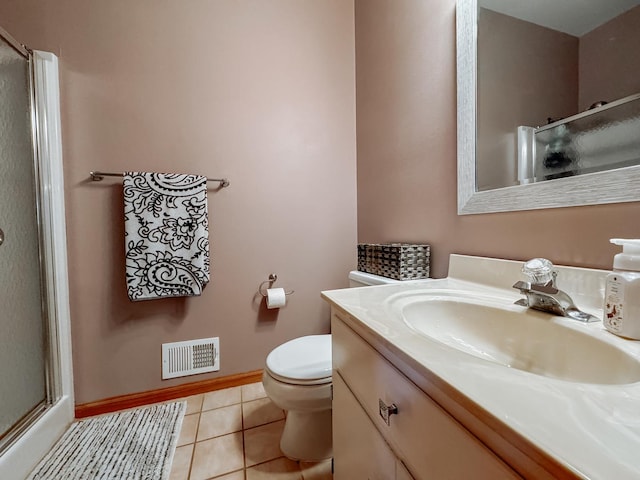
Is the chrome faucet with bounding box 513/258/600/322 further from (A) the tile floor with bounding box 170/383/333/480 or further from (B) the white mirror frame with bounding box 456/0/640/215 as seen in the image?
(A) the tile floor with bounding box 170/383/333/480

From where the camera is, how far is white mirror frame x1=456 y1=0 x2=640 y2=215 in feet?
1.97

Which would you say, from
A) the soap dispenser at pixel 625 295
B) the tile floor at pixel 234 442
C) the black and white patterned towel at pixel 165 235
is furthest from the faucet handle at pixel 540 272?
the black and white patterned towel at pixel 165 235

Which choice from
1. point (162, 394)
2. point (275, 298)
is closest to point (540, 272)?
point (275, 298)

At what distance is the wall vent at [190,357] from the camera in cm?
143

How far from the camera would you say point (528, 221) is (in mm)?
776

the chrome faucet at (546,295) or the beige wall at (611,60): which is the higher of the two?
the beige wall at (611,60)

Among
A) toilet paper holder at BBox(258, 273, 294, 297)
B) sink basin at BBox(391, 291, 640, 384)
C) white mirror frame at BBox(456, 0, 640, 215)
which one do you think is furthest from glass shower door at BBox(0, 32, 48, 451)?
white mirror frame at BBox(456, 0, 640, 215)

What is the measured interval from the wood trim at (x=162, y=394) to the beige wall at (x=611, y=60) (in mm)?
1811

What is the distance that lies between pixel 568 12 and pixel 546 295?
0.74m

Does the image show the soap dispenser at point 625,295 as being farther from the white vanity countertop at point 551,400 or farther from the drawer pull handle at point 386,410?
the drawer pull handle at point 386,410

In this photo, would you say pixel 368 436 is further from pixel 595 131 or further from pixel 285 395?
pixel 595 131

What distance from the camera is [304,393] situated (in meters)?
0.97

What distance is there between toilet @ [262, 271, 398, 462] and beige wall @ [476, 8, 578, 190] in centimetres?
59

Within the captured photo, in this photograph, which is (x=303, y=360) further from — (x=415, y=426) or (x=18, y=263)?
(x=18, y=263)
